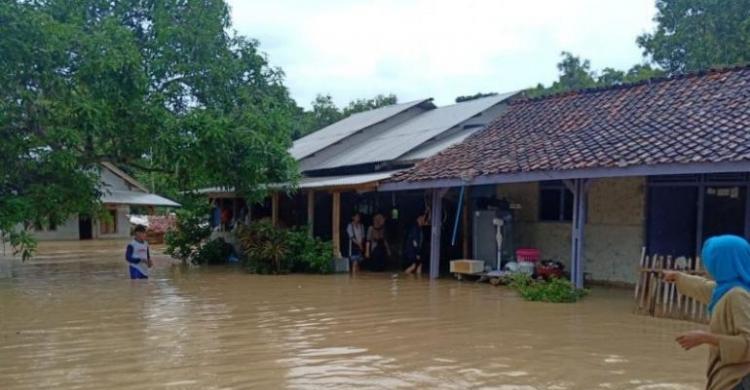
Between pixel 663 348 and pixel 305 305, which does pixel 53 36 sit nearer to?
pixel 305 305

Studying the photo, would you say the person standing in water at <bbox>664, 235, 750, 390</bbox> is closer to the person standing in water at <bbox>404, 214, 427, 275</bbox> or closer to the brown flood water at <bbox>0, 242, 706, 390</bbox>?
the brown flood water at <bbox>0, 242, 706, 390</bbox>

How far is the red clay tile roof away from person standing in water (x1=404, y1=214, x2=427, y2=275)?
62.7 inches

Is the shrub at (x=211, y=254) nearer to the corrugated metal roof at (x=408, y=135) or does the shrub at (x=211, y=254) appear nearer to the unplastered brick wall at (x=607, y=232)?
the corrugated metal roof at (x=408, y=135)

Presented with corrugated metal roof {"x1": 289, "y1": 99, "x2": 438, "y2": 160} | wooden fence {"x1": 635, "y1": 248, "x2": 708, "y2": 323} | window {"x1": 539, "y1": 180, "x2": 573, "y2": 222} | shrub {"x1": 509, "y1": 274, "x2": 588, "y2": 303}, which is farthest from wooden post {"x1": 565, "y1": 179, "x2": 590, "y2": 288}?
corrugated metal roof {"x1": 289, "y1": 99, "x2": 438, "y2": 160}

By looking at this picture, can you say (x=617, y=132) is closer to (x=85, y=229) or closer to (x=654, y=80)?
(x=654, y=80)

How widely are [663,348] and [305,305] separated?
542 centimetres

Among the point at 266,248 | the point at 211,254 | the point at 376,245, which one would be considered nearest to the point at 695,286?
the point at 266,248

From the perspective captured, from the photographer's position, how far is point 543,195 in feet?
46.9

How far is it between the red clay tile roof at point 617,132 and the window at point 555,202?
1.14 metres

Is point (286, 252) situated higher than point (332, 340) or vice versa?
point (286, 252)

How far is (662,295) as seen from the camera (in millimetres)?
9273

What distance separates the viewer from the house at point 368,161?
16125 mm

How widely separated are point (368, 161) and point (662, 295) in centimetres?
881

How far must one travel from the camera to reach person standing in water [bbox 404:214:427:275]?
15.3 m
